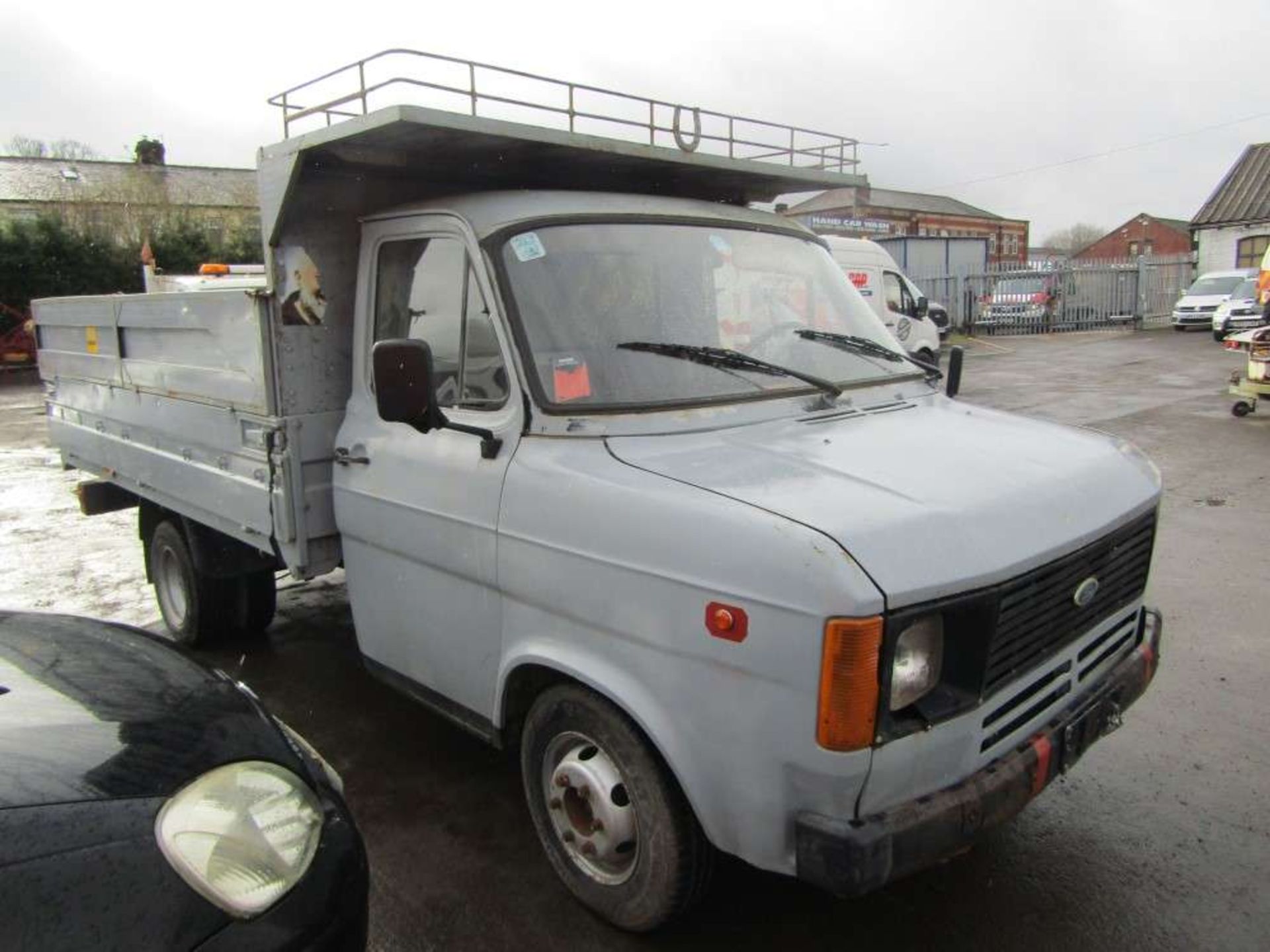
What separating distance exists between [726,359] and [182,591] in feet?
12.2

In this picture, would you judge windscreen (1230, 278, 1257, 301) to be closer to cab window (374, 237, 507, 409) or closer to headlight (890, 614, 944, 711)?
cab window (374, 237, 507, 409)

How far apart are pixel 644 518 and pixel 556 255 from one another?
45.3 inches

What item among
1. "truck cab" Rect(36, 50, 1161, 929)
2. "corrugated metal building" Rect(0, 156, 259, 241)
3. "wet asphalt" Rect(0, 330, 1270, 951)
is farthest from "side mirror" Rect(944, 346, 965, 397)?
"corrugated metal building" Rect(0, 156, 259, 241)

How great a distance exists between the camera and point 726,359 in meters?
3.18

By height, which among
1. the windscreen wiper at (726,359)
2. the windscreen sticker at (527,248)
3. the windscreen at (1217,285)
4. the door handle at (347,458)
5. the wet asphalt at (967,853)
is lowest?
the wet asphalt at (967,853)

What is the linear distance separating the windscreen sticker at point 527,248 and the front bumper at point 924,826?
1935 millimetres

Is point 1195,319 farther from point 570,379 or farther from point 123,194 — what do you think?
point 123,194

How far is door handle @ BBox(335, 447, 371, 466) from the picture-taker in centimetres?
352

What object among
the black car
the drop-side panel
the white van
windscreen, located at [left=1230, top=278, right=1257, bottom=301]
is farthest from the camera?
windscreen, located at [left=1230, top=278, right=1257, bottom=301]

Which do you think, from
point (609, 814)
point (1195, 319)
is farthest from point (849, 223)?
point (609, 814)

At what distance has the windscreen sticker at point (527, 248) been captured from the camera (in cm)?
308

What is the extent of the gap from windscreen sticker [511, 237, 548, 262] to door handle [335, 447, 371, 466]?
1.01 metres

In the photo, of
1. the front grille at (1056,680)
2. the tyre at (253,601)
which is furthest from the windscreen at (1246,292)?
the tyre at (253,601)

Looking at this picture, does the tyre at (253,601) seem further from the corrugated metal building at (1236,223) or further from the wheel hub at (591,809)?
the corrugated metal building at (1236,223)
